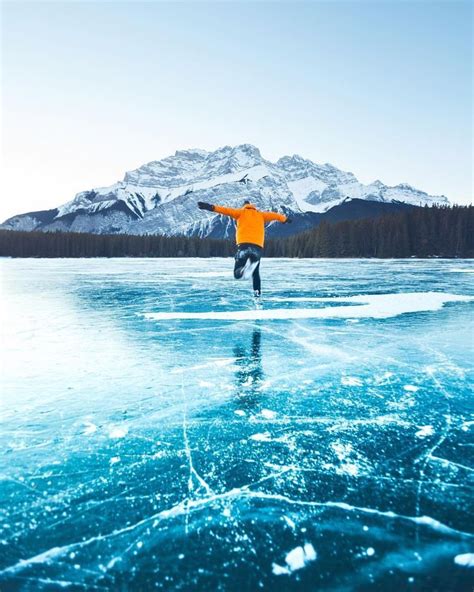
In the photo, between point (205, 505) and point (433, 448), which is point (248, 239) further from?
point (205, 505)

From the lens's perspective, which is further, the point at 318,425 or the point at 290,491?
the point at 318,425

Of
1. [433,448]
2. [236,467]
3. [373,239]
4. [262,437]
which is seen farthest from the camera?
[373,239]

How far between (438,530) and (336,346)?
3.78 metres

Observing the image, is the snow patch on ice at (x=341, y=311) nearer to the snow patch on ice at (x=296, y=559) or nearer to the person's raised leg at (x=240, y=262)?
the person's raised leg at (x=240, y=262)

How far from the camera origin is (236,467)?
2.44 meters

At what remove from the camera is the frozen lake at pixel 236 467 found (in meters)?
1.69

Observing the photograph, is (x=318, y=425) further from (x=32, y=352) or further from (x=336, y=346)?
(x=32, y=352)

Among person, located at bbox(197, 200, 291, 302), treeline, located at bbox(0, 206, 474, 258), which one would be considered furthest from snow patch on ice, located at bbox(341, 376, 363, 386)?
treeline, located at bbox(0, 206, 474, 258)

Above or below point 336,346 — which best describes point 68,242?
above

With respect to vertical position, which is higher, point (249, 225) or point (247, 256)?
point (249, 225)

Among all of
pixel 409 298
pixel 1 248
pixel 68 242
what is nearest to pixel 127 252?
pixel 68 242

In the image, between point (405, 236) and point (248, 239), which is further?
point (405, 236)

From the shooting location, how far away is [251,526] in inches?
75.8

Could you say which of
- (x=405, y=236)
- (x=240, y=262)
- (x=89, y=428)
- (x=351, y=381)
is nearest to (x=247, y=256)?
(x=240, y=262)
